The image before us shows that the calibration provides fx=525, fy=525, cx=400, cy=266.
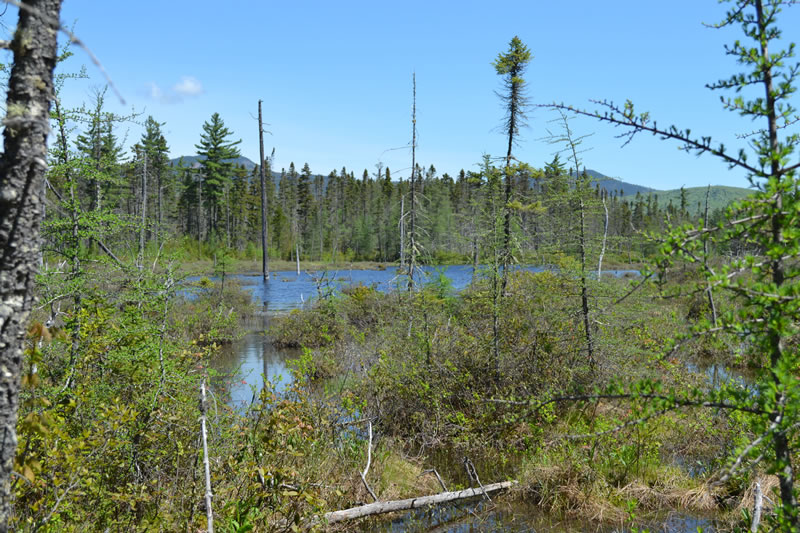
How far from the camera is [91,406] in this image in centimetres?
485

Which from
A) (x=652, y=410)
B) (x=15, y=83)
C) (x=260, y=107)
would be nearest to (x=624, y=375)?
(x=652, y=410)

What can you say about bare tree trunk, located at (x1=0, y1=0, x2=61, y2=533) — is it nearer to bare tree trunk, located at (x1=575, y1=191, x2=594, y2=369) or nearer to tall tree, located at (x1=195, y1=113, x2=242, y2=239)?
bare tree trunk, located at (x1=575, y1=191, x2=594, y2=369)

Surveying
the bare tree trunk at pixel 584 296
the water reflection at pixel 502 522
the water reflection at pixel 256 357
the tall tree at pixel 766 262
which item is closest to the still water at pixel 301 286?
the water reflection at pixel 256 357

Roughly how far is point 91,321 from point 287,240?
5893 centimetres

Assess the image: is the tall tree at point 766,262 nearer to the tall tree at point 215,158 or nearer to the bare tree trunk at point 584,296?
the bare tree trunk at point 584,296

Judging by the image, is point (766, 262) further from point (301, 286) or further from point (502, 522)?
point (301, 286)

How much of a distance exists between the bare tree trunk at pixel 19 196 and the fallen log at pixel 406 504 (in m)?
3.69

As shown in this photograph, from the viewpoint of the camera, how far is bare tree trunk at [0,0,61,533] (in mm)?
2014

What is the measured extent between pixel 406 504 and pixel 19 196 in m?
5.13

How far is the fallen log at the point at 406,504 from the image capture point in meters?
5.45

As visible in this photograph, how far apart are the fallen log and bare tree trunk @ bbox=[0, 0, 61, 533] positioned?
3688mm

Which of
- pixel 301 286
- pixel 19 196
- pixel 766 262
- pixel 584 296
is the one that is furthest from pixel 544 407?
pixel 301 286

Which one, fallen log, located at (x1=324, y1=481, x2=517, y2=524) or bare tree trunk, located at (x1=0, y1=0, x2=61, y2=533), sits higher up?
bare tree trunk, located at (x1=0, y1=0, x2=61, y2=533)

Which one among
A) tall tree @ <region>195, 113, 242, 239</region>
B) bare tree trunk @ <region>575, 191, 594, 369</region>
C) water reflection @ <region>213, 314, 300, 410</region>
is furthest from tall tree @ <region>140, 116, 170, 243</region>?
bare tree trunk @ <region>575, 191, 594, 369</region>
